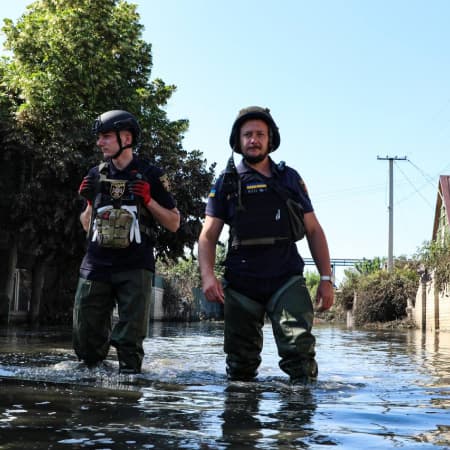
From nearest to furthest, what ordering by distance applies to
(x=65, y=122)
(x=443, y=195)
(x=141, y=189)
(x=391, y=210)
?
(x=141, y=189)
(x=65, y=122)
(x=443, y=195)
(x=391, y=210)

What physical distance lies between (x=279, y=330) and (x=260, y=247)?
561mm

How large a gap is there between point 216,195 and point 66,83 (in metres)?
16.3

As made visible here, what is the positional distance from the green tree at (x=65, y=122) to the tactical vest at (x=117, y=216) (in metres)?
14.4

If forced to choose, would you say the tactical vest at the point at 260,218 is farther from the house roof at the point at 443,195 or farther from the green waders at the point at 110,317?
the house roof at the point at 443,195

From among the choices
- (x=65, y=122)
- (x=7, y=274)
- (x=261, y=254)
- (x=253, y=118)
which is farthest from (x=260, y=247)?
(x=7, y=274)

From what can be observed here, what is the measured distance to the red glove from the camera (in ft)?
17.5

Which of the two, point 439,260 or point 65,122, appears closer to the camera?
point 65,122

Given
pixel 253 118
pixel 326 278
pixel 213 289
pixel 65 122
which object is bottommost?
pixel 213 289

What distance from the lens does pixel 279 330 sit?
4945mm

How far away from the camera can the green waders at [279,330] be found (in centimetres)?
489

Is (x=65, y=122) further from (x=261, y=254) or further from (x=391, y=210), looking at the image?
(x=391, y=210)

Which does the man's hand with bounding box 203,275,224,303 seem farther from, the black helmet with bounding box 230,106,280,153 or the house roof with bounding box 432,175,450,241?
the house roof with bounding box 432,175,450,241

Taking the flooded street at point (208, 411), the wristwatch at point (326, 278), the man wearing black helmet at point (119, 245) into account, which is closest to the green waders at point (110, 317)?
the man wearing black helmet at point (119, 245)

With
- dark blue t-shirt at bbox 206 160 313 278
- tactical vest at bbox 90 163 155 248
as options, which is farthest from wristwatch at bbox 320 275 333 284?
tactical vest at bbox 90 163 155 248
